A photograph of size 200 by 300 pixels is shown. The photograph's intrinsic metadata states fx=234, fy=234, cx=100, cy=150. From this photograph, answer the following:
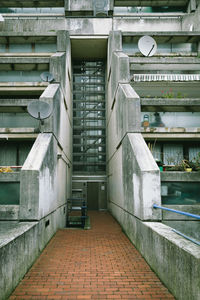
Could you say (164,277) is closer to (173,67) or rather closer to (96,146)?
(173,67)

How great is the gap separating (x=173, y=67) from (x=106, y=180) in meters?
9.60

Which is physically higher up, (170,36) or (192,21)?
(192,21)

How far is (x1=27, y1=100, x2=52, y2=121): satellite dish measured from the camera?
29.4 feet

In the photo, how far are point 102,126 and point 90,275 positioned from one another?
15251 mm

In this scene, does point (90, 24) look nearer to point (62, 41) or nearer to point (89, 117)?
point (62, 41)

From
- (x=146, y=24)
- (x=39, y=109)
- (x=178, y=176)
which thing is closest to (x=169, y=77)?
(x=178, y=176)

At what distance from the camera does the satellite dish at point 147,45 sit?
14.2 metres

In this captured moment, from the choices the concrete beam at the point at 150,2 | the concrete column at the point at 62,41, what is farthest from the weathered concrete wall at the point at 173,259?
the concrete beam at the point at 150,2

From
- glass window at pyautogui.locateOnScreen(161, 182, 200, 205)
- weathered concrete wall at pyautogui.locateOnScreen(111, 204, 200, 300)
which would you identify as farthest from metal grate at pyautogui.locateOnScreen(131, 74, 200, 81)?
weathered concrete wall at pyautogui.locateOnScreen(111, 204, 200, 300)

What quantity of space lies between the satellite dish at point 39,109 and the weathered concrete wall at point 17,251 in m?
4.01

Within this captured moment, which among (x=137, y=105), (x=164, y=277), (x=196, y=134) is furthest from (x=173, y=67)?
(x=164, y=277)

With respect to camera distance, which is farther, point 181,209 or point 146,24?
point 146,24

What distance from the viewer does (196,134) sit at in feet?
39.6

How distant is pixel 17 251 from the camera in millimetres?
4656
